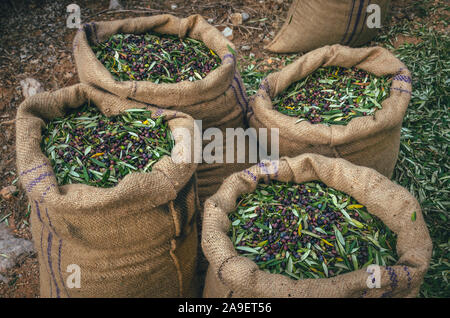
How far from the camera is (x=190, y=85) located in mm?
2188

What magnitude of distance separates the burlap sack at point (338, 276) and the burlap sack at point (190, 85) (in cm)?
54

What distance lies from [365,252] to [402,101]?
1040 mm

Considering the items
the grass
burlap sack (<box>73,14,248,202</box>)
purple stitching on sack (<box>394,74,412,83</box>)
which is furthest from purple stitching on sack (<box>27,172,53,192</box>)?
purple stitching on sack (<box>394,74,412,83</box>)

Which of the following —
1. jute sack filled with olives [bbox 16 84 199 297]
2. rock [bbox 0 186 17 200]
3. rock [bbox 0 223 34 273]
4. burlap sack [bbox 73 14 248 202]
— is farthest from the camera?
rock [bbox 0 186 17 200]

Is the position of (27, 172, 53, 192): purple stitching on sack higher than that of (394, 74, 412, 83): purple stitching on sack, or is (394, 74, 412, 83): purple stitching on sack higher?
(394, 74, 412, 83): purple stitching on sack

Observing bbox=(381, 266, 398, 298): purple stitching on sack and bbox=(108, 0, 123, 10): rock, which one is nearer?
bbox=(381, 266, 398, 298): purple stitching on sack

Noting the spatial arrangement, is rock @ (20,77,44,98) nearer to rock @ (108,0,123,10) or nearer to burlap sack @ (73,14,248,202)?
burlap sack @ (73,14,248,202)

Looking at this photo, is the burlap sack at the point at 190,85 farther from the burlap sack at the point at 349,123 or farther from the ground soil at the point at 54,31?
the ground soil at the point at 54,31

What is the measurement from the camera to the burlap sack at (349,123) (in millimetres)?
2207

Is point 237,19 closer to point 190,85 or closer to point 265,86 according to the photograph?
point 265,86

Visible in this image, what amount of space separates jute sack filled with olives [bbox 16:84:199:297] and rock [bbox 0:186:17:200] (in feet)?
2.92

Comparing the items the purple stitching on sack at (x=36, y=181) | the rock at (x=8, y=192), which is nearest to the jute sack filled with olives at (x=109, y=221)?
the purple stitching on sack at (x=36, y=181)

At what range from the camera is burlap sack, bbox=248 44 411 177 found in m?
2.21

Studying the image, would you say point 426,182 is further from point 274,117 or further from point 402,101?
point 274,117
